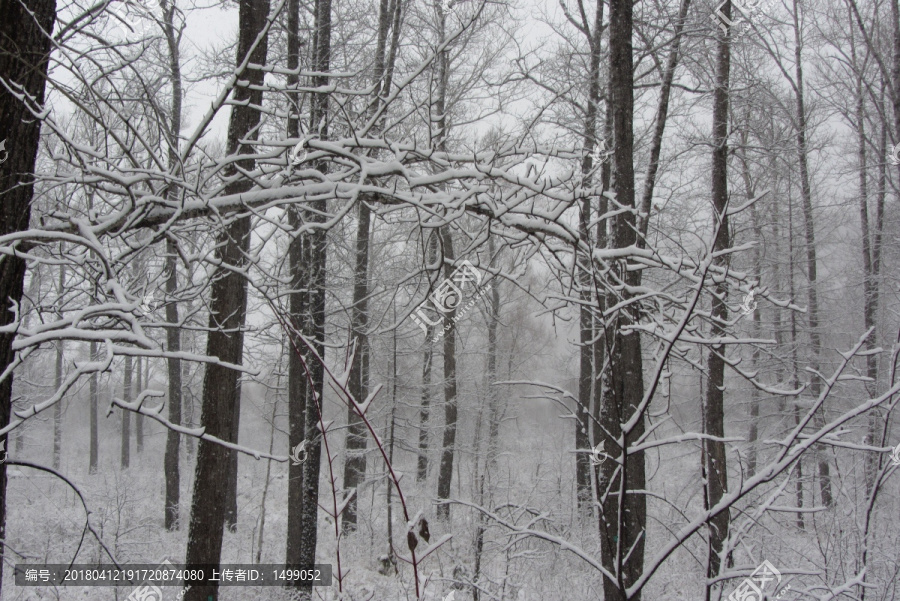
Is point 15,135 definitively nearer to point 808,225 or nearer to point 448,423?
point 448,423

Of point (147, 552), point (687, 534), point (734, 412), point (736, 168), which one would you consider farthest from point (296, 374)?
point (734, 412)

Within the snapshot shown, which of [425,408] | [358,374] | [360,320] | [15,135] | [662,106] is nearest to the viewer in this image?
[15,135]

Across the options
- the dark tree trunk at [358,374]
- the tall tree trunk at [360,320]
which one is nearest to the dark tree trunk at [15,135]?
the tall tree trunk at [360,320]

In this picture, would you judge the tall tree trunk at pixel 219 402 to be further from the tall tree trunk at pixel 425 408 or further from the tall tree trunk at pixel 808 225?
the tall tree trunk at pixel 808 225

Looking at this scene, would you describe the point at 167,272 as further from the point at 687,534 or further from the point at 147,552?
the point at 147,552

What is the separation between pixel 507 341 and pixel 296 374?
35.8 feet

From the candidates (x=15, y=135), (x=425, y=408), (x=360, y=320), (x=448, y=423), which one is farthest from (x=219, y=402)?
(x=448, y=423)

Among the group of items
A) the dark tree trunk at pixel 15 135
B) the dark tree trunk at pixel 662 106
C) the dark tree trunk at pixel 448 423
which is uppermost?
the dark tree trunk at pixel 662 106

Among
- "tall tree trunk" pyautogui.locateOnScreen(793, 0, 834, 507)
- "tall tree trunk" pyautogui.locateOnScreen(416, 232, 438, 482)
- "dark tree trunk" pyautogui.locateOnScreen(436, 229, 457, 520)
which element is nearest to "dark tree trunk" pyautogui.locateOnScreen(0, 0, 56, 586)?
"tall tree trunk" pyautogui.locateOnScreen(416, 232, 438, 482)

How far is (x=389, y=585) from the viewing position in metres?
8.63

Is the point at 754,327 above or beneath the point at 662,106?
beneath

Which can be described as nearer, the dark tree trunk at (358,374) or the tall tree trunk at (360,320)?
the tall tree trunk at (360,320)

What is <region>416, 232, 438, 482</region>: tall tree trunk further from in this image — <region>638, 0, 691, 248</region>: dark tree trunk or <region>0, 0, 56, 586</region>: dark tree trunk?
<region>0, 0, 56, 586</region>: dark tree trunk

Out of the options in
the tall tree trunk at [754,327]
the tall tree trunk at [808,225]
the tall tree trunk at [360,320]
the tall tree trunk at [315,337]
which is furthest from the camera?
the tall tree trunk at [808,225]
